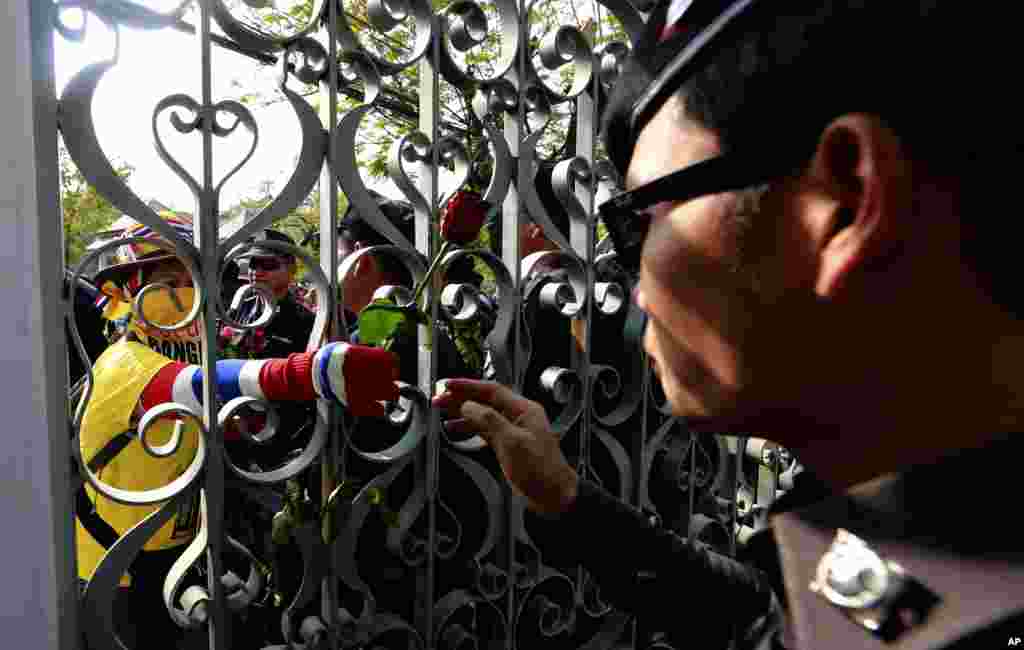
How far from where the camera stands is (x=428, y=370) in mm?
1606

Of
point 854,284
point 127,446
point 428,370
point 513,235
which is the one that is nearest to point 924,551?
point 854,284

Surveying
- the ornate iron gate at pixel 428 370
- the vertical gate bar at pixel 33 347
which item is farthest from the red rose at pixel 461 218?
the vertical gate bar at pixel 33 347

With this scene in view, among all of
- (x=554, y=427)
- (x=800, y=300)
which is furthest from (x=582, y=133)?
(x=800, y=300)

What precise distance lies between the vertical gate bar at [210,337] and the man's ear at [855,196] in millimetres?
1012

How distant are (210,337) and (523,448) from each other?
64cm

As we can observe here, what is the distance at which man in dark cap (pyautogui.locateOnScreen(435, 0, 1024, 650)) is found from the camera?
2.34 feet

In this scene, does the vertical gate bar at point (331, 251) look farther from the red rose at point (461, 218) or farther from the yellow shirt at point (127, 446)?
the yellow shirt at point (127, 446)

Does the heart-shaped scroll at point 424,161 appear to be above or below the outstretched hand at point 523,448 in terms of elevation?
above

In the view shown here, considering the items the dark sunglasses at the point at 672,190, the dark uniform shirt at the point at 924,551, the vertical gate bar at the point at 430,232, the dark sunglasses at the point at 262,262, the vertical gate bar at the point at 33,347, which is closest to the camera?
the dark uniform shirt at the point at 924,551

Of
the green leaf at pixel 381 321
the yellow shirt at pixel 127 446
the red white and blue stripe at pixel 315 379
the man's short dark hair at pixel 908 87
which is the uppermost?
the man's short dark hair at pixel 908 87

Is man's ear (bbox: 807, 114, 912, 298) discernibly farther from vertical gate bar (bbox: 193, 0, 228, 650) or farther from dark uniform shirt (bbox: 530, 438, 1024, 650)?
vertical gate bar (bbox: 193, 0, 228, 650)

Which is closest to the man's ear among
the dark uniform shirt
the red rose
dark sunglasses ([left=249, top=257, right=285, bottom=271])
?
the dark uniform shirt

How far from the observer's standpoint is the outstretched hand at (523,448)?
1474 mm

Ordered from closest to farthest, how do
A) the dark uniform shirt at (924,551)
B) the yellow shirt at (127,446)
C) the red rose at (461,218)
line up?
the dark uniform shirt at (924,551) → the red rose at (461,218) → the yellow shirt at (127,446)
